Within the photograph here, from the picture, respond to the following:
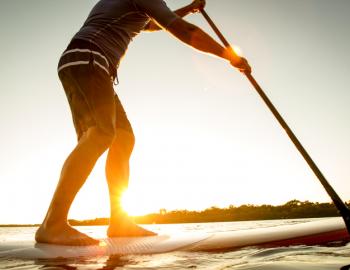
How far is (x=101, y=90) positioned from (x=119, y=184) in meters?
0.93

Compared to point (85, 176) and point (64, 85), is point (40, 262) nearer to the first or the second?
point (85, 176)

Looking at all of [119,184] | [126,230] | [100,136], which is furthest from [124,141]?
[126,230]

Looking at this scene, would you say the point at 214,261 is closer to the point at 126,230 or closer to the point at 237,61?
the point at 126,230

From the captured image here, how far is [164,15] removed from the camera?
2840 millimetres

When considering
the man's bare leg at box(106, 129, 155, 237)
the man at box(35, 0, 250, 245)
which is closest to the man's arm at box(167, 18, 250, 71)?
the man at box(35, 0, 250, 245)

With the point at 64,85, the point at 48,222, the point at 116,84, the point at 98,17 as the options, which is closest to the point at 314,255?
the point at 48,222

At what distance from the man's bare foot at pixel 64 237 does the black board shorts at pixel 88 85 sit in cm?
80

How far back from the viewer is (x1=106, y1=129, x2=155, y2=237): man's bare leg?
310cm

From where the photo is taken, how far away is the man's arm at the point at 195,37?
2805 millimetres

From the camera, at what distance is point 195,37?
111 inches

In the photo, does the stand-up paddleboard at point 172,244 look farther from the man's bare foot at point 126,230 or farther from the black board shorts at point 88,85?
the black board shorts at point 88,85

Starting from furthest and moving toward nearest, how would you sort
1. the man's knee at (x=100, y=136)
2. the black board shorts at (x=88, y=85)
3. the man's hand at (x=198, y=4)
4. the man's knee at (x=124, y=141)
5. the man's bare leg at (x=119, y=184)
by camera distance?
the man's hand at (x=198, y=4) → the man's knee at (x=124, y=141) → the man's bare leg at (x=119, y=184) → the black board shorts at (x=88, y=85) → the man's knee at (x=100, y=136)

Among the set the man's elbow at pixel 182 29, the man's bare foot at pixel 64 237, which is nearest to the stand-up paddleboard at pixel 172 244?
the man's bare foot at pixel 64 237

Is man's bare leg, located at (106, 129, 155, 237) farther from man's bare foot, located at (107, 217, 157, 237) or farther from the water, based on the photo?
the water
